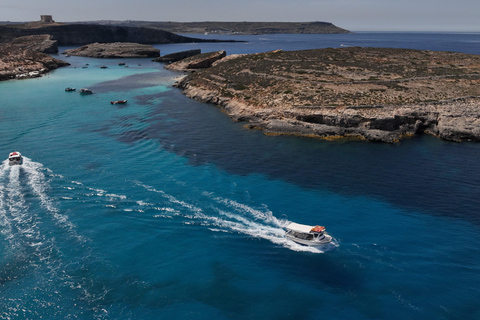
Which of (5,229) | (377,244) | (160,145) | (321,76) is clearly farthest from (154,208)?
(321,76)

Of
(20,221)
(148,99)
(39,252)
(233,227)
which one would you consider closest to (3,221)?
(20,221)

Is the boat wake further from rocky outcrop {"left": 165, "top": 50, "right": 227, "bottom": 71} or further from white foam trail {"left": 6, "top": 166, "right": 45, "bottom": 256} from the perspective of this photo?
rocky outcrop {"left": 165, "top": 50, "right": 227, "bottom": 71}

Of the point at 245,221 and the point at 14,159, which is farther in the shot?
the point at 14,159

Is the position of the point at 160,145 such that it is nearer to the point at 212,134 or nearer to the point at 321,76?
the point at 212,134

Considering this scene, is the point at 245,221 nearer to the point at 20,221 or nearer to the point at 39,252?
the point at 39,252

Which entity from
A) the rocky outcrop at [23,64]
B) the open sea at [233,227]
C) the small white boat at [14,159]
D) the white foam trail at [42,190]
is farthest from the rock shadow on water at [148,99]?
the rocky outcrop at [23,64]

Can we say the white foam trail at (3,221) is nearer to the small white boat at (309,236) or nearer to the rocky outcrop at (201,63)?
the small white boat at (309,236)
